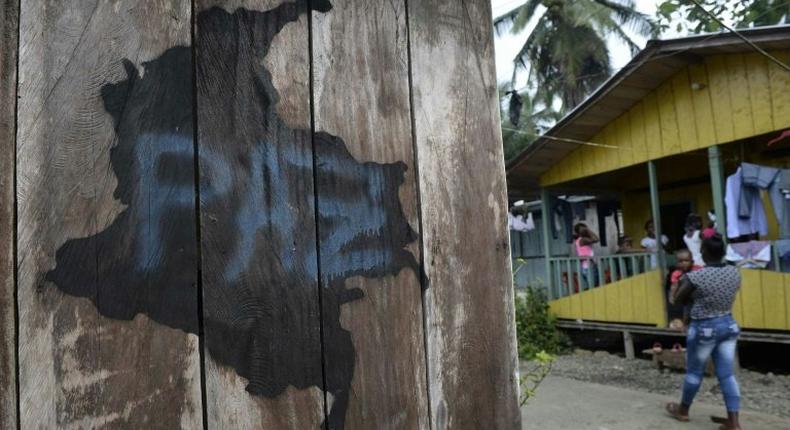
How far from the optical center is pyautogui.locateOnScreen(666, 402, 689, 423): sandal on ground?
5324 mm

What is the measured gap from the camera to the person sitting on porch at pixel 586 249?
9.60 m

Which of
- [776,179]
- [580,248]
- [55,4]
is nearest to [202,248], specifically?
[55,4]

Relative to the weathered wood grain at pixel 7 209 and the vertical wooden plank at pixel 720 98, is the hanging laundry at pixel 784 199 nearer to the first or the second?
the vertical wooden plank at pixel 720 98

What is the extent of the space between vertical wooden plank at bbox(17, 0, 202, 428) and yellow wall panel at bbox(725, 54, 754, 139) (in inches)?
298

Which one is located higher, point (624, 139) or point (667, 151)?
point (624, 139)

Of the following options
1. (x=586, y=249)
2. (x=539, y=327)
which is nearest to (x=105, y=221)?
(x=539, y=327)

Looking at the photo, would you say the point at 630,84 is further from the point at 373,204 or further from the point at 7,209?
the point at 7,209

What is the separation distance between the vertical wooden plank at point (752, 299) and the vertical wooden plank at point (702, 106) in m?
1.68

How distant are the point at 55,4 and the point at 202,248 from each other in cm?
49

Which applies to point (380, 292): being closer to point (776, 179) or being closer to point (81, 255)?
point (81, 255)

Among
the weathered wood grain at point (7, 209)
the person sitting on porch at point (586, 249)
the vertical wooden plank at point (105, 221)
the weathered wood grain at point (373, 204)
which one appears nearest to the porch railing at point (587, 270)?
the person sitting on porch at point (586, 249)

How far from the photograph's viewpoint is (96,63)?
1062 millimetres

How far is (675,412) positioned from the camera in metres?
5.42

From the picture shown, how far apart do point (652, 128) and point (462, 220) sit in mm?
7806
